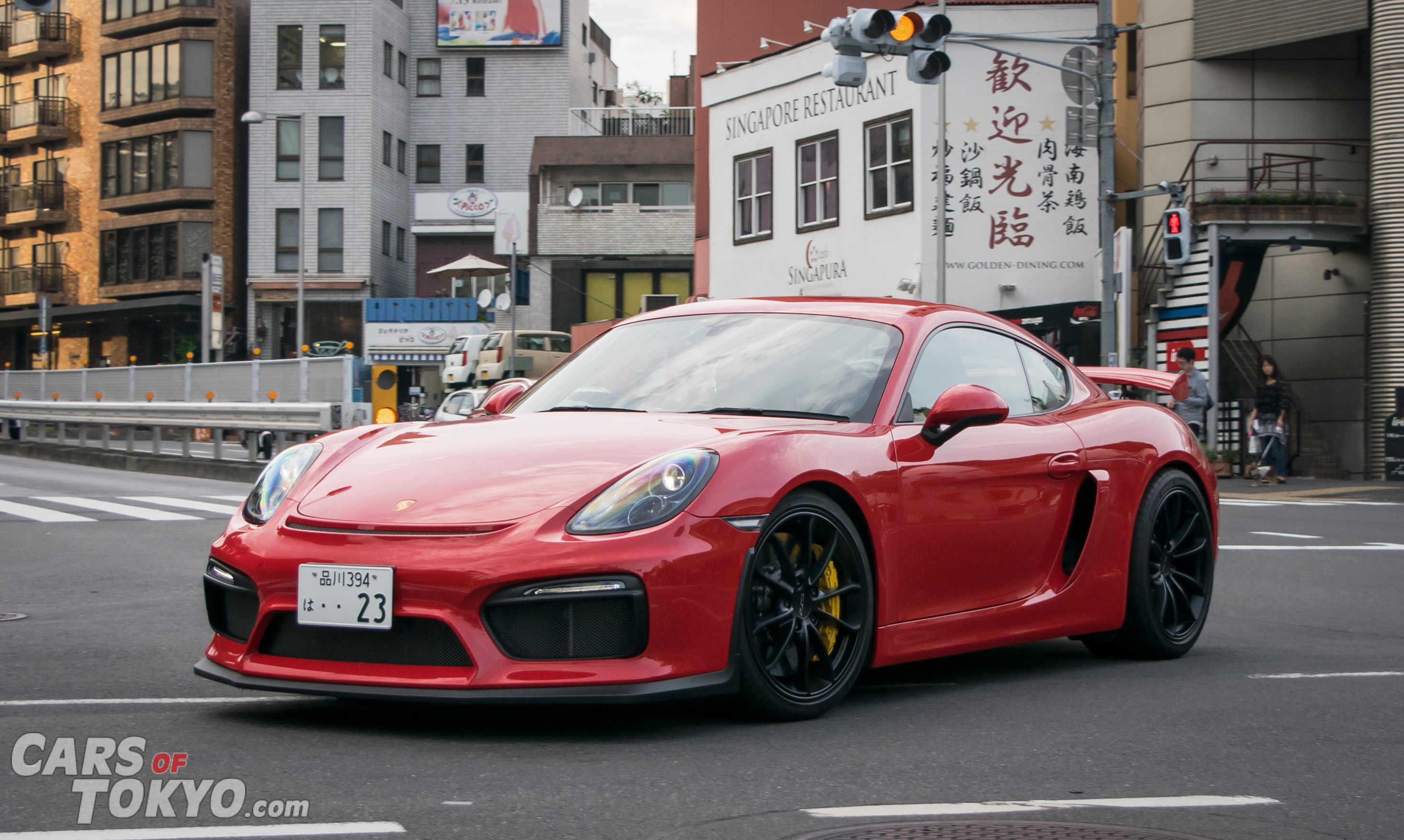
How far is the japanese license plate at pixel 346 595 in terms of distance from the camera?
14.1 ft

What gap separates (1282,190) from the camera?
2544 cm

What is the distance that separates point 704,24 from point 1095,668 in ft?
116

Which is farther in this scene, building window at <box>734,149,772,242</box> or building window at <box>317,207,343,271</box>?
building window at <box>317,207,343,271</box>

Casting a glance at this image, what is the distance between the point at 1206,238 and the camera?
2506cm

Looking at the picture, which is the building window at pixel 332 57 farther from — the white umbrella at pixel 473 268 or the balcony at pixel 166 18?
the white umbrella at pixel 473 268

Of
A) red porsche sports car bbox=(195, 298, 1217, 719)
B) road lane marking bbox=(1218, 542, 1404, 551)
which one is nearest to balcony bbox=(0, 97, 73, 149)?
road lane marking bbox=(1218, 542, 1404, 551)

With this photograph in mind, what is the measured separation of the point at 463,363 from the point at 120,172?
62.1 feet

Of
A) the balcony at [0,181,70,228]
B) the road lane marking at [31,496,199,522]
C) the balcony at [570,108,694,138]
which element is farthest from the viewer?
the balcony at [0,181,70,228]

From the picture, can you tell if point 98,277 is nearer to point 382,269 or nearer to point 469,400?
point 382,269

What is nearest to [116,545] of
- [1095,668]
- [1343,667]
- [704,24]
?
[1095,668]

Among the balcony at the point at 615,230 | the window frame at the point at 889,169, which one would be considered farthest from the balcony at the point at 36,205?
the window frame at the point at 889,169

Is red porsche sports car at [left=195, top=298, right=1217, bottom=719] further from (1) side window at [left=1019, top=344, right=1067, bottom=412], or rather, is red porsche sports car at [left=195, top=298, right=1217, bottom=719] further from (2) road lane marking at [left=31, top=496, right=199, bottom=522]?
(2) road lane marking at [left=31, top=496, right=199, bottom=522]

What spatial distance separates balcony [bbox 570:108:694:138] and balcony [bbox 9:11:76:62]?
18.3m

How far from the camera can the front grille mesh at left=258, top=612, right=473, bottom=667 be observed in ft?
14.1
